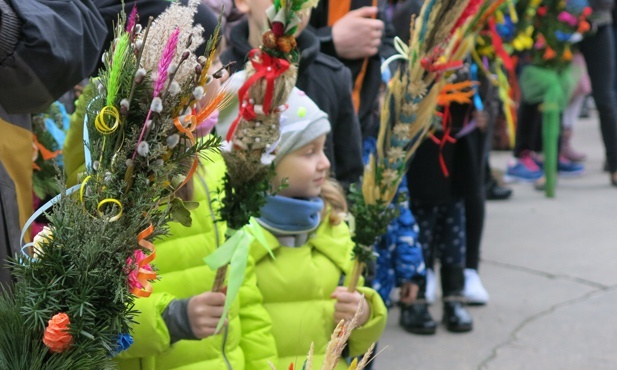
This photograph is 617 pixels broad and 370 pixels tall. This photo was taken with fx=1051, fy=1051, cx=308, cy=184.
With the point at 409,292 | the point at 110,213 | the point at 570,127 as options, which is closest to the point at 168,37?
the point at 110,213

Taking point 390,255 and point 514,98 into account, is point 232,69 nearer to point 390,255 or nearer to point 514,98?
point 390,255

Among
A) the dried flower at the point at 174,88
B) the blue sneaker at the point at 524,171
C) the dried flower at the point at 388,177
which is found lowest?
the blue sneaker at the point at 524,171

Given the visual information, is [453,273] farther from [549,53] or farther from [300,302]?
[549,53]

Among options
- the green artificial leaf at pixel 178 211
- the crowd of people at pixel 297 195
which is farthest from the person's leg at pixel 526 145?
the green artificial leaf at pixel 178 211

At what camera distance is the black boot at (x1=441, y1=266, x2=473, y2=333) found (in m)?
5.61

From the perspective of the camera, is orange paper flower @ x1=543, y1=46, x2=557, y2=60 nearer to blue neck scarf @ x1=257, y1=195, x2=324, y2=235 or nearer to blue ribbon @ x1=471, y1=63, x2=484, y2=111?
blue ribbon @ x1=471, y1=63, x2=484, y2=111

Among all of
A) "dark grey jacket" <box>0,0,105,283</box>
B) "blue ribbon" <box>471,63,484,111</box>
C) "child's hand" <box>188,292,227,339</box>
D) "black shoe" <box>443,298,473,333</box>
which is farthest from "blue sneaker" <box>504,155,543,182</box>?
"dark grey jacket" <box>0,0,105,283</box>

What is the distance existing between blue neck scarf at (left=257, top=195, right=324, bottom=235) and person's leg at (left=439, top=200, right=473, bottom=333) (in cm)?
230

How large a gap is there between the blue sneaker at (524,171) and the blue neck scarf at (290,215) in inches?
259

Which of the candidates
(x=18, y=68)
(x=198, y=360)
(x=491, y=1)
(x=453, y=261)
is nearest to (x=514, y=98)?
(x=453, y=261)

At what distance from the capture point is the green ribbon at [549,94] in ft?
27.5

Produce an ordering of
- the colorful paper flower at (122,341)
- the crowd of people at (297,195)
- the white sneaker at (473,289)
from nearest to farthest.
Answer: the colorful paper flower at (122,341), the crowd of people at (297,195), the white sneaker at (473,289)

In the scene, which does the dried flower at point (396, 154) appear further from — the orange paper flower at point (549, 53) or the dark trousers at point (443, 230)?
the orange paper flower at point (549, 53)

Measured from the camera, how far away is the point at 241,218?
2.78 m
